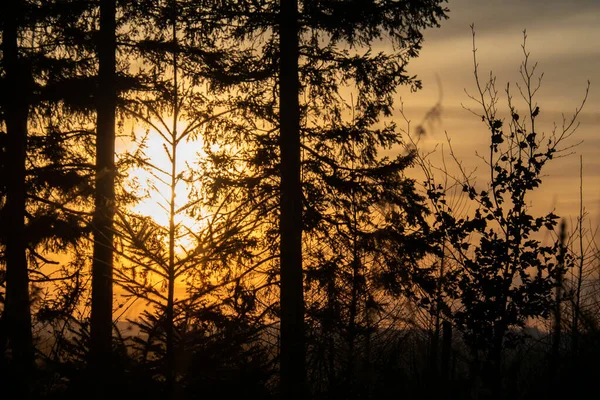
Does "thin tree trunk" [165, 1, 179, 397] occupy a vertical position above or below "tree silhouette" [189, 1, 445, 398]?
below

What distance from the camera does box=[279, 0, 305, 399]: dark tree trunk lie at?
429 inches

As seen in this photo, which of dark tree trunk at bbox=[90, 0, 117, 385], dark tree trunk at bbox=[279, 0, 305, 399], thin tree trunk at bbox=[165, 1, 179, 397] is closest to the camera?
thin tree trunk at bbox=[165, 1, 179, 397]

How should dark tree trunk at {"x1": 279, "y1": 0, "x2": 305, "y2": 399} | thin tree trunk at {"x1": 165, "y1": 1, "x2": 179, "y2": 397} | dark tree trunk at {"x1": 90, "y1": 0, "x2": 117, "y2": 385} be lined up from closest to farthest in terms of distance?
1. thin tree trunk at {"x1": 165, "y1": 1, "x2": 179, "y2": 397}
2. dark tree trunk at {"x1": 279, "y1": 0, "x2": 305, "y2": 399}
3. dark tree trunk at {"x1": 90, "y1": 0, "x2": 117, "y2": 385}

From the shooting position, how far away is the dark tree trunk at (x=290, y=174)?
10898 mm

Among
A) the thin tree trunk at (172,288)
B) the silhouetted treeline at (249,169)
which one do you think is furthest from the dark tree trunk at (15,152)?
the thin tree trunk at (172,288)

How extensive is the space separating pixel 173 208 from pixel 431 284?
15.5 feet

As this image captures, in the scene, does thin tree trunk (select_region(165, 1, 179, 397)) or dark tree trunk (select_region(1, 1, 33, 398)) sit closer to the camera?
thin tree trunk (select_region(165, 1, 179, 397))

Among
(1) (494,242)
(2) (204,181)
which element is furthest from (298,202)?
(1) (494,242)

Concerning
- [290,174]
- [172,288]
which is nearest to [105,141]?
[290,174]

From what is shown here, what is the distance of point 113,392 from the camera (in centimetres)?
553

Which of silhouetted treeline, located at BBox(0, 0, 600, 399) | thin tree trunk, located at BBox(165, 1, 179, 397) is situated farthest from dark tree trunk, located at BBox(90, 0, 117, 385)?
thin tree trunk, located at BBox(165, 1, 179, 397)

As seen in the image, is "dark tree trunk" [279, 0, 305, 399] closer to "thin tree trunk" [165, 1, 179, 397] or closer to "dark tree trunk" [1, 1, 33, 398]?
"dark tree trunk" [1, 1, 33, 398]

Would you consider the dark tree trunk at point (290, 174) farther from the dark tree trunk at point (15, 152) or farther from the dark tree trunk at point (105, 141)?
the dark tree trunk at point (15, 152)

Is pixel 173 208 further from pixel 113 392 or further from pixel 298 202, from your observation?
pixel 298 202
